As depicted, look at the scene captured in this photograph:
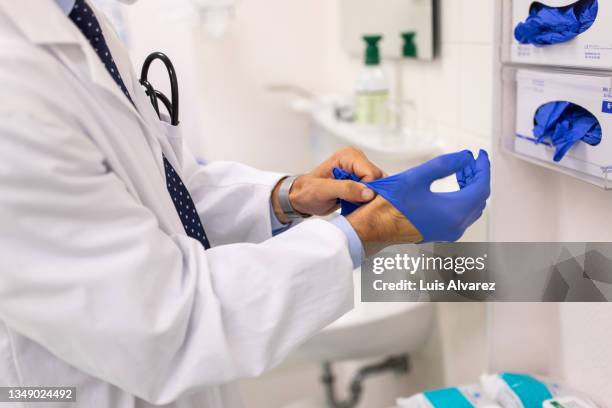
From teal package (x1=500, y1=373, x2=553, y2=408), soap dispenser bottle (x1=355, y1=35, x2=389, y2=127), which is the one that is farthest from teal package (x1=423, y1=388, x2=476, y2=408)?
soap dispenser bottle (x1=355, y1=35, x2=389, y2=127)

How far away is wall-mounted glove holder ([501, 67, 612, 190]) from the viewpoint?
729 mm

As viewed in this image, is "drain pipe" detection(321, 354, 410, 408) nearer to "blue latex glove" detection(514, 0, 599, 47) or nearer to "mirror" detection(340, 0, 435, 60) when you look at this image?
"mirror" detection(340, 0, 435, 60)

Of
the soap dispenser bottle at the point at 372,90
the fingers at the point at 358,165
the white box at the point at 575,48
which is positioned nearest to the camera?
the white box at the point at 575,48

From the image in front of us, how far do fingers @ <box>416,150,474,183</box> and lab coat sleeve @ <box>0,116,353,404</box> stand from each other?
0.13 m

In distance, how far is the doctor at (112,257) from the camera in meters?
0.57

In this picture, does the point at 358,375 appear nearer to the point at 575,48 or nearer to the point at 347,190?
the point at 347,190

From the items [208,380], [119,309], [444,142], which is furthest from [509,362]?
[119,309]

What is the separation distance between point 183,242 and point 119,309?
0.41 feet

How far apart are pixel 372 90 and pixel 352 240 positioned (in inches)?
31.1

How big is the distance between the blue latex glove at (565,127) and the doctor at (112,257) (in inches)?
7.6

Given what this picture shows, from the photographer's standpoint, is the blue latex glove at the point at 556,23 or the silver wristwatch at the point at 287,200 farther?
the silver wristwatch at the point at 287,200

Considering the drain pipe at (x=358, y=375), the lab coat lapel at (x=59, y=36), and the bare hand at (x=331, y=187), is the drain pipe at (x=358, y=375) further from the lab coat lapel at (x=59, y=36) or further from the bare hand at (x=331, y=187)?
the lab coat lapel at (x=59, y=36)
